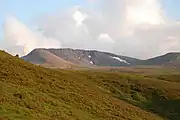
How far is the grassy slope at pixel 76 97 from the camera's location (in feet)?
113

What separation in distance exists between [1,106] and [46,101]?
8231mm

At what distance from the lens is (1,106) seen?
3117 cm

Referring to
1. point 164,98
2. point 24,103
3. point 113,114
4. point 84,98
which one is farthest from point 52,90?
point 164,98

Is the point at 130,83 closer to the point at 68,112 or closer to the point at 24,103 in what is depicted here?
the point at 68,112

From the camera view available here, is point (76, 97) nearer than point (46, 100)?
No

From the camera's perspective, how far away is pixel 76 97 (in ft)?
157

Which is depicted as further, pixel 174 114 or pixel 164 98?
pixel 164 98

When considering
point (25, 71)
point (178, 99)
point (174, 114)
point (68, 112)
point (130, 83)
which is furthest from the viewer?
point (130, 83)

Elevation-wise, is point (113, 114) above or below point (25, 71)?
below

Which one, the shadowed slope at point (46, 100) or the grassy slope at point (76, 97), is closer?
the shadowed slope at point (46, 100)

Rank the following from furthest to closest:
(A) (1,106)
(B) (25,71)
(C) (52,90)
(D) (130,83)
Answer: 1. (D) (130,83)
2. (B) (25,71)
3. (C) (52,90)
4. (A) (1,106)

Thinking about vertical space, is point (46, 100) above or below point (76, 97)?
above

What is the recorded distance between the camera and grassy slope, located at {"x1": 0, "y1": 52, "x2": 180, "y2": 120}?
113ft

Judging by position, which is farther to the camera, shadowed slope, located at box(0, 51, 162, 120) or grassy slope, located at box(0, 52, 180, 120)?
grassy slope, located at box(0, 52, 180, 120)
